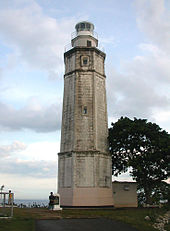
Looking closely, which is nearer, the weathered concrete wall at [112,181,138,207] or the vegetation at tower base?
the vegetation at tower base

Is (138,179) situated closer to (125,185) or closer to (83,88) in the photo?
(125,185)

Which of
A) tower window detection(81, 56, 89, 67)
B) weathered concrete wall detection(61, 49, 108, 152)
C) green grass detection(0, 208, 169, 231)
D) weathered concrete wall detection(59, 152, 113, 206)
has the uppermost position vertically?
tower window detection(81, 56, 89, 67)

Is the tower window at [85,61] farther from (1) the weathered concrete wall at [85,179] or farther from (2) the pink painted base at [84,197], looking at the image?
(2) the pink painted base at [84,197]

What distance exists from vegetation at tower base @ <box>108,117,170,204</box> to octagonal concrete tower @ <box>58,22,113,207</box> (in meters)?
1.49

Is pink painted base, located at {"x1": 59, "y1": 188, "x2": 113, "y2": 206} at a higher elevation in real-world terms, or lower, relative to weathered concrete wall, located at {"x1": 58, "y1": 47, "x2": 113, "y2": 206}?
lower

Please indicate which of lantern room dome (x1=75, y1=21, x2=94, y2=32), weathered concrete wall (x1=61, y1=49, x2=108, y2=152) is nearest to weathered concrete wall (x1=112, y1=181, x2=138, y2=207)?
weathered concrete wall (x1=61, y1=49, x2=108, y2=152)

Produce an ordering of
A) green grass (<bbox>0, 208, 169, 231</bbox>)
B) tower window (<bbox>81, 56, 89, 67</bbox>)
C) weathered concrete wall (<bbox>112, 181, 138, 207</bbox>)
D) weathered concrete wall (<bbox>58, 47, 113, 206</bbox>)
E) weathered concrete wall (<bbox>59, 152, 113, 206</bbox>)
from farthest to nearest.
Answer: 1. tower window (<bbox>81, 56, 89, 67</bbox>)
2. weathered concrete wall (<bbox>112, 181, 138, 207</bbox>)
3. weathered concrete wall (<bbox>58, 47, 113, 206</bbox>)
4. weathered concrete wall (<bbox>59, 152, 113, 206</bbox>)
5. green grass (<bbox>0, 208, 169, 231</bbox>)

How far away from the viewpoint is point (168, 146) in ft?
91.5

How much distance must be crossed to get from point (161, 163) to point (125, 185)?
5.85m

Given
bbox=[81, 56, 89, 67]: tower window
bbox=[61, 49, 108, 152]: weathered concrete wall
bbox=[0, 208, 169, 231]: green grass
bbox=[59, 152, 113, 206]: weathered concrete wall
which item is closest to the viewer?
bbox=[0, 208, 169, 231]: green grass

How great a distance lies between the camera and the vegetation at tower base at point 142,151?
28359 millimetres

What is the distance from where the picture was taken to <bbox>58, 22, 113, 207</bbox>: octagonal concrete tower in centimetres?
2791

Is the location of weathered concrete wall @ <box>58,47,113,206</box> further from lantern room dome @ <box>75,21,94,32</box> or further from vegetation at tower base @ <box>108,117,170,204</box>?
lantern room dome @ <box>75,21,94,32</box>

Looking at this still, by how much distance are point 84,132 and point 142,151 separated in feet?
23.0
